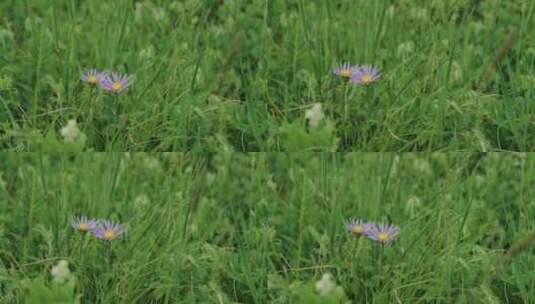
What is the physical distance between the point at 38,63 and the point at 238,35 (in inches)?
22.7

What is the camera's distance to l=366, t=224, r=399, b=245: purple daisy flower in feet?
10.5

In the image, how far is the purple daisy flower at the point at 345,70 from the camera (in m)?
3.25

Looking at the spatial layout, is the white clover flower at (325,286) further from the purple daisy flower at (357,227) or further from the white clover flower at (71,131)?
the white clover flower at (71,131)

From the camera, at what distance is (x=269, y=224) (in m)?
3.27

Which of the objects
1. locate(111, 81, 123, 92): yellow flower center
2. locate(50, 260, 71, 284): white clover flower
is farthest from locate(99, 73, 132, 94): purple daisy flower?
locate(50, 260, 71, 284): white clover flower

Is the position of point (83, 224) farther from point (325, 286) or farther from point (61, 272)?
point (325, 286)

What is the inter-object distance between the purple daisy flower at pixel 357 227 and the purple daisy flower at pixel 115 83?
2.43 feet

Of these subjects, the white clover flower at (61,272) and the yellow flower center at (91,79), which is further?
the yellow flower center at (91,79)

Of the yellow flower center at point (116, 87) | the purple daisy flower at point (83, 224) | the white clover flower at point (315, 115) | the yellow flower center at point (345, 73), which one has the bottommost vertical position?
the purple daisy flower at point (83, 224)

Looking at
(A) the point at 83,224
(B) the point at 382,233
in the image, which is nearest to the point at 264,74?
(B) the point at 382,233

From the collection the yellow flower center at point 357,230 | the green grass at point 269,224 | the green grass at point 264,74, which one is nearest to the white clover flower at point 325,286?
the green grass at point 269,224

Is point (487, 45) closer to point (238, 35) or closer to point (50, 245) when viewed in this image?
point (238, 35)

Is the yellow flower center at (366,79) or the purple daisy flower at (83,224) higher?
the yellow flower center at (366,79)

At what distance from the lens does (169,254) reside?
10.5ft
